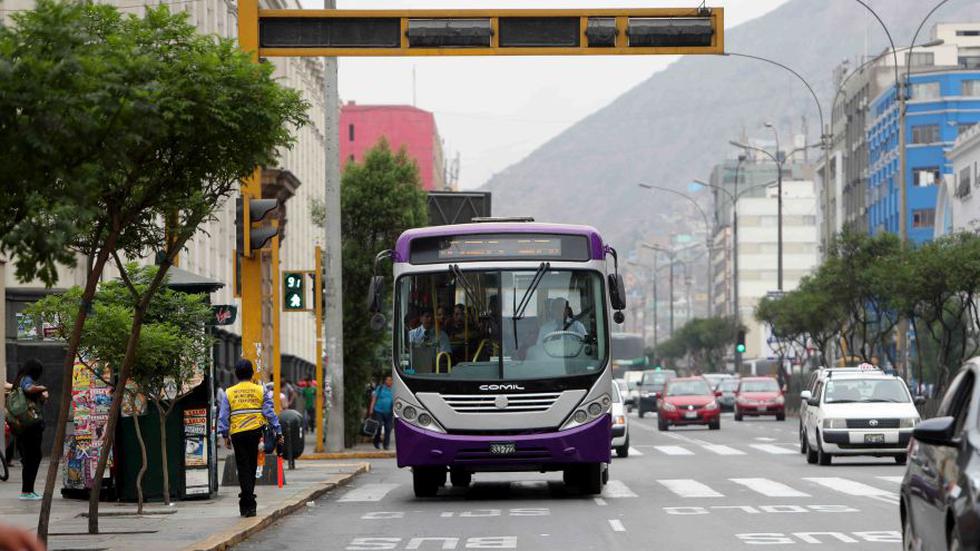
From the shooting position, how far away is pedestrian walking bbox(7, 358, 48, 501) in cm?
2520

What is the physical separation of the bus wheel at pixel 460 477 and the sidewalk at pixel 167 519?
5.60 feet

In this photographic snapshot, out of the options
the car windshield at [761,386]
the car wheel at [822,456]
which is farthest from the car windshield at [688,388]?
the car wheel at [822,456]

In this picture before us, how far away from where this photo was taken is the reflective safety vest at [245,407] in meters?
20.3

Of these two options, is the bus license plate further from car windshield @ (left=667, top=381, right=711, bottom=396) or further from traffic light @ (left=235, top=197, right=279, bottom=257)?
car windshield @ (left=667, top=381, right=711, bottom=396)

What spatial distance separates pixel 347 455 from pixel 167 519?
19.4m

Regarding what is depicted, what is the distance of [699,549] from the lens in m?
16.5

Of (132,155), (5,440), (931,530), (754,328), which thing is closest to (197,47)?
(132,155)

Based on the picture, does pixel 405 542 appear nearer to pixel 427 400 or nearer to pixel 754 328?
pixel 427 400

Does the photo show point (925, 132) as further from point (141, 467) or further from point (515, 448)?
point (141, 467)

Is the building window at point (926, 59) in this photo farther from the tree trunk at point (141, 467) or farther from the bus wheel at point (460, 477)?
the tree trunk at point (141, 467)

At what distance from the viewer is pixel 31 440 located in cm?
2544

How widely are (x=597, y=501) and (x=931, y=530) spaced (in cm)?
1285

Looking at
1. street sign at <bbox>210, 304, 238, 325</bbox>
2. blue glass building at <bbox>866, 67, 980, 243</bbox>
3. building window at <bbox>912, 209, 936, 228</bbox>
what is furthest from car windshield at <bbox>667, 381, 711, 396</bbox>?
building window at <bbox>912, 209, 936, 228</bbox>

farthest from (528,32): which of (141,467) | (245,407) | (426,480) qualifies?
(141,467)
